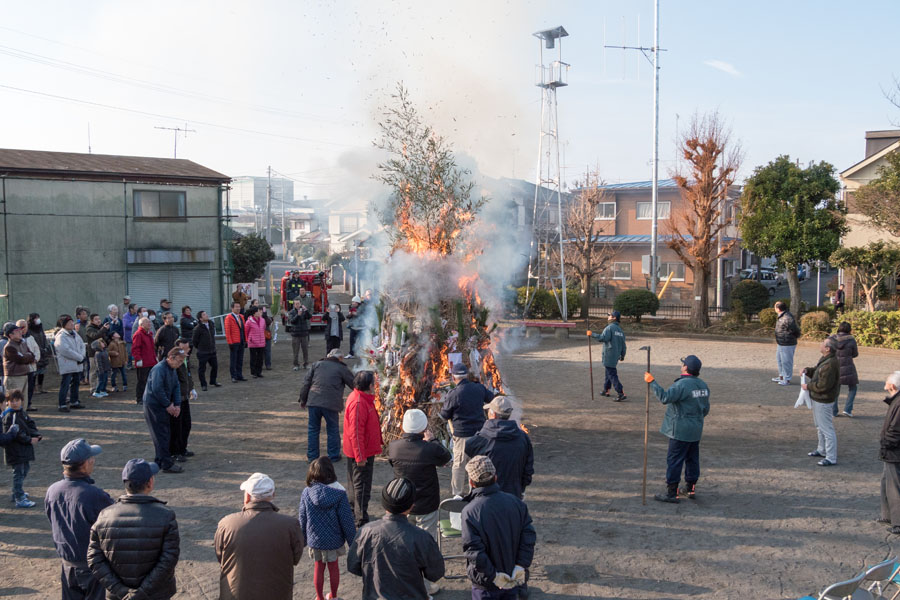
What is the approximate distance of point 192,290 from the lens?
23500mm

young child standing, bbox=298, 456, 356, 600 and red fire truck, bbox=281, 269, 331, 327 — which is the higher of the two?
red fire truck, bbox=281, 269, 331, 327

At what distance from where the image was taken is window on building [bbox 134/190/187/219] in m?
22.7

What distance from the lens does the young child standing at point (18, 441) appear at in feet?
24.0

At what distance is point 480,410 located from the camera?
7.69 meters

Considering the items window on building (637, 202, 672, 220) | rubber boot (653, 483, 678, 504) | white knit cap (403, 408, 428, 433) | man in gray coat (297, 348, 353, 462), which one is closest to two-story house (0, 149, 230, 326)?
man in gray coat (297, 348, 353, 462)

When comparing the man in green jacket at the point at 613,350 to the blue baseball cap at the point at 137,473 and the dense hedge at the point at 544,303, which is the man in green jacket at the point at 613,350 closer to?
the blue baseball cap at the point at 137,473

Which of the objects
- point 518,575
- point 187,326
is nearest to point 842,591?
point 518,575

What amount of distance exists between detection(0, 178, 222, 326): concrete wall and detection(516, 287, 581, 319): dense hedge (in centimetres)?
1230

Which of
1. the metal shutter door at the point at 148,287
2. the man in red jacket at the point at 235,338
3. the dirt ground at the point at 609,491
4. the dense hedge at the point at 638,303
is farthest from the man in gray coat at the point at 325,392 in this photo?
the dense hedge at the point at 638,303

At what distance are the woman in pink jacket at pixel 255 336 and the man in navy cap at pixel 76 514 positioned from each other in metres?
10.8

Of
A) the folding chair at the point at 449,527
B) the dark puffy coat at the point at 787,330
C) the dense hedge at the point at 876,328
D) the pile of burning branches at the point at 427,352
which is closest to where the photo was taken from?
the folding chair at the point at 449,527

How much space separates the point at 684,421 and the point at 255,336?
35.2 feet

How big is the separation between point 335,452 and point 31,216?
1606 cm

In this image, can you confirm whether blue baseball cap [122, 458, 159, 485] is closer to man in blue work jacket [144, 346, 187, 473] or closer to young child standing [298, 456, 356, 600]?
young child standing [298, 456, 356, 600]
